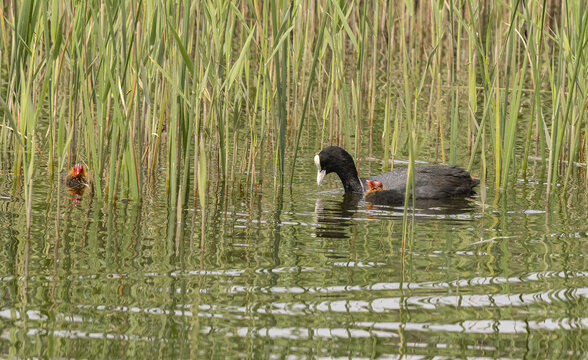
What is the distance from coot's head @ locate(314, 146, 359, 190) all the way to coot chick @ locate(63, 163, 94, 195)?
66.3 inches

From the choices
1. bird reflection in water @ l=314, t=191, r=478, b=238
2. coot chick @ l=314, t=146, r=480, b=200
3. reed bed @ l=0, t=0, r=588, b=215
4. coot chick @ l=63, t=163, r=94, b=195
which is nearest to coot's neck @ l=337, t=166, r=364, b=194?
coot chick @ l=314, t=146, r=480, b=200

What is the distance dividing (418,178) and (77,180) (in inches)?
93.5

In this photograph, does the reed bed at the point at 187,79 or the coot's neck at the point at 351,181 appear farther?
the coot's neck at the point at 351,181

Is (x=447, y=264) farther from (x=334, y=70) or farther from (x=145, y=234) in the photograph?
(x=334, y=70)

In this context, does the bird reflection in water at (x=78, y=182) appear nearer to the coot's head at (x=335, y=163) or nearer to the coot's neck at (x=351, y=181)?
the coot's head at (x=335, y=163)

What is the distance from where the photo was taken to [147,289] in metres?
4.10

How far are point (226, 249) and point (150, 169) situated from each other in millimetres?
1580

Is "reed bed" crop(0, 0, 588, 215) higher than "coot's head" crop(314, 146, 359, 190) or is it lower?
higher

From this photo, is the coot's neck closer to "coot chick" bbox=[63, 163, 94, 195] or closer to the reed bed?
the reed bed

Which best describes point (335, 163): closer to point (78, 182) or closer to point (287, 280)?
point (78, 182)

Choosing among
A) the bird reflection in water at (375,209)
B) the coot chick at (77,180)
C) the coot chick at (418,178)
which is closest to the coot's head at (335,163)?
the coot chick at (418,178)

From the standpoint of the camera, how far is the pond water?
3.47 m

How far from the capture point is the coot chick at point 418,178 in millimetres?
6934

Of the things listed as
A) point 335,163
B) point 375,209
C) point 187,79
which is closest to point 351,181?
point 335,163
